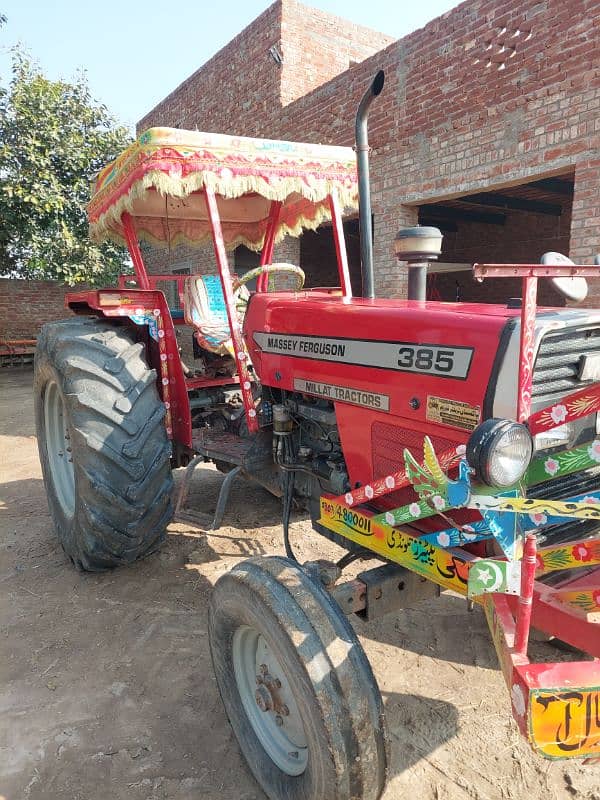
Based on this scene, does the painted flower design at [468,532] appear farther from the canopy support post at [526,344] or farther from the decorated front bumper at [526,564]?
the canopy support post at [526,344]

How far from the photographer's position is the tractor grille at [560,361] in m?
1.67

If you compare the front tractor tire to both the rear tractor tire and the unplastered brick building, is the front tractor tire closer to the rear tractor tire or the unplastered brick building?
the rear tractor tire

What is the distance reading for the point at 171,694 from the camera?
91.4 inches

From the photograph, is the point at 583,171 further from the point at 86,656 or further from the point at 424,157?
the point at 86,656

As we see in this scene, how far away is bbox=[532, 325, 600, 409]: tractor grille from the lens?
1.67 meters

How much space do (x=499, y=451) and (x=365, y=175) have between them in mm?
1719

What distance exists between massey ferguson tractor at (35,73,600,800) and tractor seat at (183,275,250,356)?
0.50ft

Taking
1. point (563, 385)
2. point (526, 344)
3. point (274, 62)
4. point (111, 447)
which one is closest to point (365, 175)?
point (563, 385)

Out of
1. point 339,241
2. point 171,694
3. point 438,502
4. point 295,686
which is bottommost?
point 171,694

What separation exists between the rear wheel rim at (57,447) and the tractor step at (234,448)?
0.86 m

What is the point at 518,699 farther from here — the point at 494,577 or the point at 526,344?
the point at 526,344

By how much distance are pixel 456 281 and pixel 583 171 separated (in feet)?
24.3

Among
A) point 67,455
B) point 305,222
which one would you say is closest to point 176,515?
point 67,455

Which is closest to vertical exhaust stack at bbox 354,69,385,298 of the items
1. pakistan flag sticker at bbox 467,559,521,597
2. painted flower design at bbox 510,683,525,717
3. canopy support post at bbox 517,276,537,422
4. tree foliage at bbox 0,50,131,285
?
canopy support post at bbox 517,276,537,422
